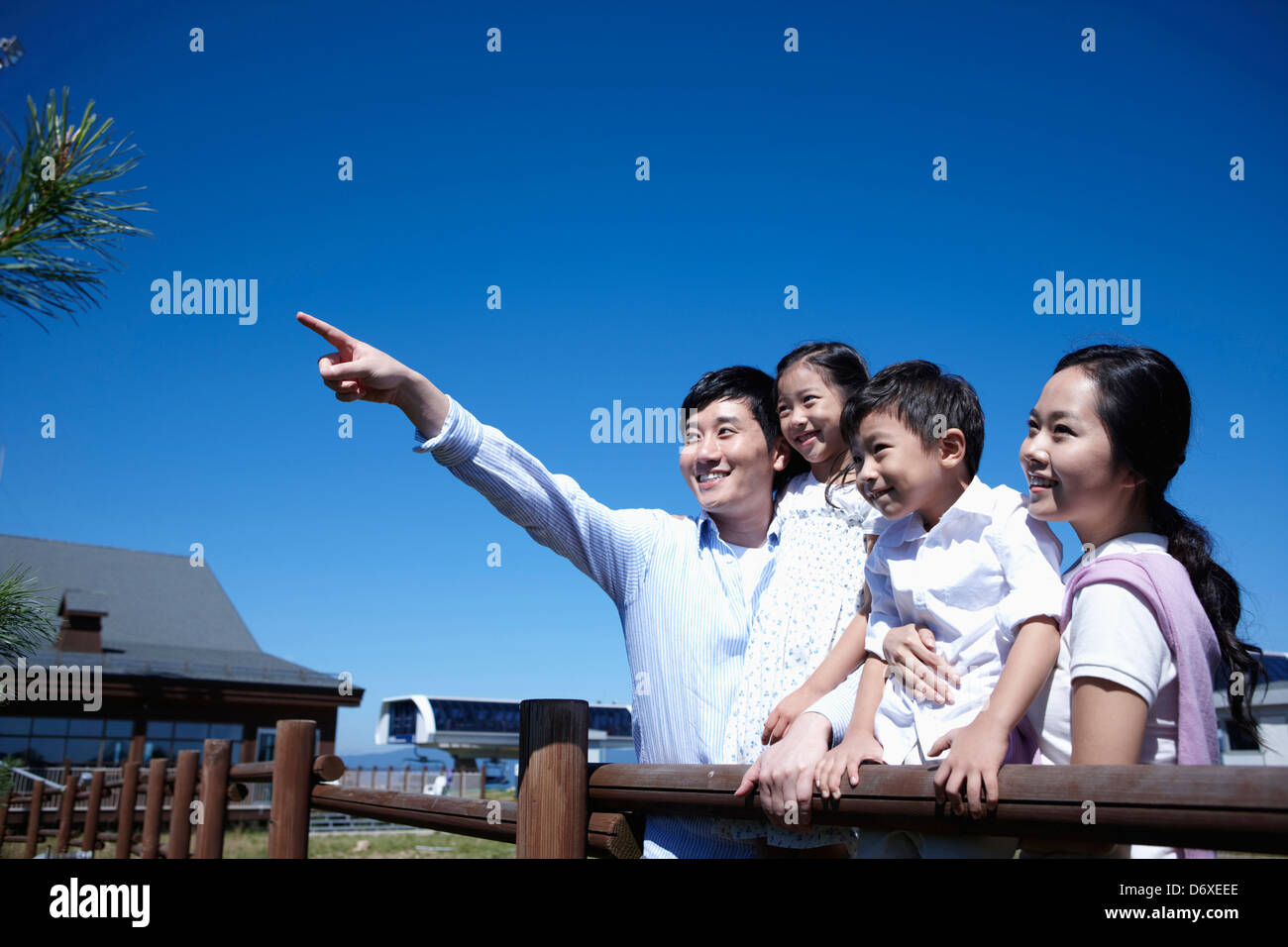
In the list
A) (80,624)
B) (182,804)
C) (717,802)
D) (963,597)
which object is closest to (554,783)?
(717,802)

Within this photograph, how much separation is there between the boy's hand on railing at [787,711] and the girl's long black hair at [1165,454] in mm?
790

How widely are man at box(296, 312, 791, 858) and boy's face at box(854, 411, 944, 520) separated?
1.70 feet

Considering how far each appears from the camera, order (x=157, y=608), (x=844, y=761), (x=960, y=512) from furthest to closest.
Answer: (x=157, y=608) → (x=960, y=512) → (x=844, y=761)

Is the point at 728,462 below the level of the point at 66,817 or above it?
above

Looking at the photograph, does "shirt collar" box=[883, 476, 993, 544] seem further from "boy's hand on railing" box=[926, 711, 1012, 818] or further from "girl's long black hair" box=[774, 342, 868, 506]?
"boy's hand on railing" box=[926, 711, 1012, 818]

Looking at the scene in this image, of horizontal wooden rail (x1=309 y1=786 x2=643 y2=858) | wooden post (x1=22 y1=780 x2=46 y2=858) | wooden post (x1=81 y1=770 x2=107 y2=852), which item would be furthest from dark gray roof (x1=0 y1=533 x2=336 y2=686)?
horizontal wooden rail (x1=309 y1=786 x2=643 y2=858)

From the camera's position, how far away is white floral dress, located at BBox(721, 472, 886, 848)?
2291 millimetres

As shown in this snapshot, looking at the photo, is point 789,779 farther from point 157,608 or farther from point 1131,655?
point 157,608

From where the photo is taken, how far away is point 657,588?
8.13 ft

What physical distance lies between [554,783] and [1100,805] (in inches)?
49.8

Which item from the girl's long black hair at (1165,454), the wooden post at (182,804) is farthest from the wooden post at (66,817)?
the girl's long black hair at (1165,454)

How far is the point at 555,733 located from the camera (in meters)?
2.24

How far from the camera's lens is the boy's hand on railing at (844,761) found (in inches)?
66.6
